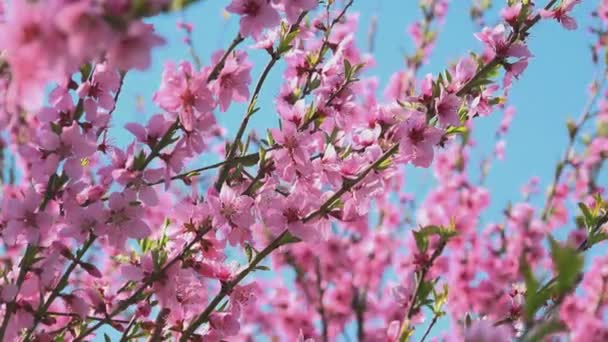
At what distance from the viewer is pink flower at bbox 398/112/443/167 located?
7.93 feet

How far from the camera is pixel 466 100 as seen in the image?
266 cm

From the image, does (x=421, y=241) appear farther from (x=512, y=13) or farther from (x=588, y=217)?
(x=512, y=13)

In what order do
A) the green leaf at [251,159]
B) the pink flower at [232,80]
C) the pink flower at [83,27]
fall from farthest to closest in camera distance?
the green leaf at [251,159], the pink flower at [232,80], the pink flower at [83,27]

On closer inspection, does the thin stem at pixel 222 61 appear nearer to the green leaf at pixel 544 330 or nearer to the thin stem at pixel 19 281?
the thin stem at pixel 19 281

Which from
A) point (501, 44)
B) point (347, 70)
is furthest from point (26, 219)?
point (501, 44)

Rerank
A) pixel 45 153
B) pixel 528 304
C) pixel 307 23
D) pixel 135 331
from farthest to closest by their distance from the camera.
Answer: pixel 307 23
pixel 135 331
pixel 45 153
pixel 528 304

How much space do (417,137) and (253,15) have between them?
0.69 metres

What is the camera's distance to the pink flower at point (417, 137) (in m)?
2.42

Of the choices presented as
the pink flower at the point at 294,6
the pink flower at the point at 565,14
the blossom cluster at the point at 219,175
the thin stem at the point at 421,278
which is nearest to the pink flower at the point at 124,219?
the blossom cluster at the point at 219,175

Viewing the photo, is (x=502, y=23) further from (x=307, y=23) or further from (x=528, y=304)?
(x=528, y=304)

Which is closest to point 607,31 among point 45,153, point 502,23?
point 502,23

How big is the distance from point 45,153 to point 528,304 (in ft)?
4.86

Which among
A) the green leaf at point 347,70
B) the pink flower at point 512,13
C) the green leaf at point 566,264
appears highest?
the pink flower at point 512,13

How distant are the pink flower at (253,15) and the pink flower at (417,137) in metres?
0.56
